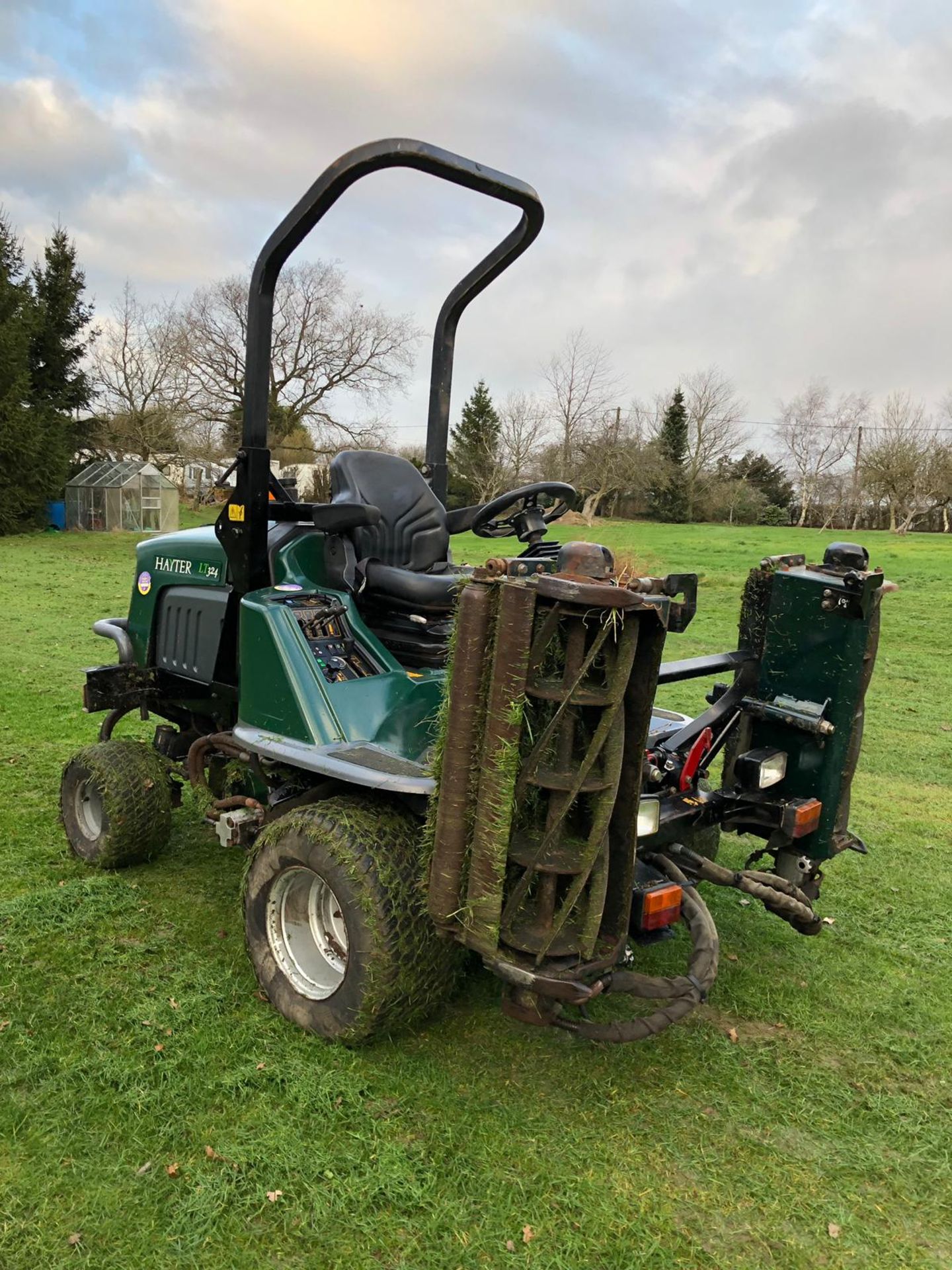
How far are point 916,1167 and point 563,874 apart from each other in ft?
4.25

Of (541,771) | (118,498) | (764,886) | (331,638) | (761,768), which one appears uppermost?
(331,638)

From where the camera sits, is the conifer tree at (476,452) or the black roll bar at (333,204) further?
the conifer tree at (476,452)

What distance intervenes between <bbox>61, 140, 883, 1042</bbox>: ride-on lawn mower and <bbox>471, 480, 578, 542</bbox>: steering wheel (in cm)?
3

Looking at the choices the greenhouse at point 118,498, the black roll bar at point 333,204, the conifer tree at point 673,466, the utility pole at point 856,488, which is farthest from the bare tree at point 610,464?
the black roll bar at point 333,204

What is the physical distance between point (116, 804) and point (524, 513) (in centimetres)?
223

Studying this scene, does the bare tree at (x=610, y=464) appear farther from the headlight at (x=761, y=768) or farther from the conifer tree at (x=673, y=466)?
the headlight at (x=761, y=768)

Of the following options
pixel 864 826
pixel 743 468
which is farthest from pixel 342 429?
pixel 864 826

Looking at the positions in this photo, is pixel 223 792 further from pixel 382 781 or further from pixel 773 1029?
pixel 773 1029

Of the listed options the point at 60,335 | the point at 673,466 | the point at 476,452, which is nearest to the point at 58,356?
the point at 60,335

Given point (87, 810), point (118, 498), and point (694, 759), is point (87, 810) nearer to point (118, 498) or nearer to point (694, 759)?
point (694, 759)

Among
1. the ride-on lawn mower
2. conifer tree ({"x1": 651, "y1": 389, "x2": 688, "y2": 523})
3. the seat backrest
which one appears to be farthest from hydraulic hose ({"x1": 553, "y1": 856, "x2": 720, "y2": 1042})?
conifer tree ({"x1": 651, "y1": 389, "x2": 688, "y2": 523})

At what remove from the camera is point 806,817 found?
310 cm

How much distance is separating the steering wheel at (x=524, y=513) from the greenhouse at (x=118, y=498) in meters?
25.6

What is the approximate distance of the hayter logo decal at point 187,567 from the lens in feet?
13.0
